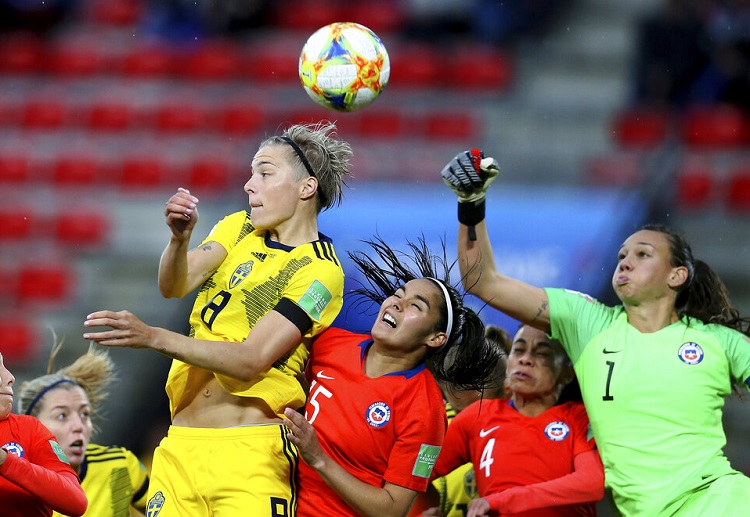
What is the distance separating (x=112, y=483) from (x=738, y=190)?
5060 mm

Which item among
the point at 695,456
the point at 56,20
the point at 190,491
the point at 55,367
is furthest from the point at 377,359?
the point at 56,20

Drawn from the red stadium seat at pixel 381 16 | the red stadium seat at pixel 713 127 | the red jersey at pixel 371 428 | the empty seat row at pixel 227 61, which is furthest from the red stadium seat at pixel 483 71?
the red jersey at pixel 371 428

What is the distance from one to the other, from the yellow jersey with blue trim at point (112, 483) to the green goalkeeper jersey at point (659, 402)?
1.83 metres

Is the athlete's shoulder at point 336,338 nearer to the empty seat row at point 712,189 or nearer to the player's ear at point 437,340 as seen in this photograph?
the player's ear at point 437,340

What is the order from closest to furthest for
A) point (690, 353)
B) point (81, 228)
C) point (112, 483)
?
point (690, 353), point (112, 483), point (81, 228)

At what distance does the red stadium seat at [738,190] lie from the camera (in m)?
7.45

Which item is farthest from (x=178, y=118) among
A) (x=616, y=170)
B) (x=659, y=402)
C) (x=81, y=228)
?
(x=659, y=402)

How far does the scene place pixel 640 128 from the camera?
777cm

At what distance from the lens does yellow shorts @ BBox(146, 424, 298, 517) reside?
127 inches

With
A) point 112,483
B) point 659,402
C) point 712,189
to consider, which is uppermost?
point 712,189

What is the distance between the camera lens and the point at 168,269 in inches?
133

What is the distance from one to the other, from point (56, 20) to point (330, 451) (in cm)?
702

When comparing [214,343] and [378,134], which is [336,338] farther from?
[378,134]

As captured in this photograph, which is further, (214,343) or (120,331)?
(214,343)
